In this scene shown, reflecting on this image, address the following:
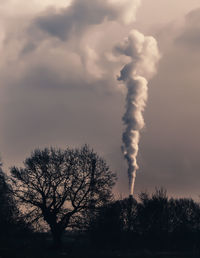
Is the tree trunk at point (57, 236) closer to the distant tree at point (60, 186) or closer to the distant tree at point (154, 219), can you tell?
the distant tree at point (60, 186)

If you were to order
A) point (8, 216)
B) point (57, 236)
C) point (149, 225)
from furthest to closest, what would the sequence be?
point (149, 225), point (57, 236), point (8, 216)

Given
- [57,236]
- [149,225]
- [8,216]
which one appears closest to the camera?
[8,216]

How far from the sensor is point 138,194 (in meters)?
82.6

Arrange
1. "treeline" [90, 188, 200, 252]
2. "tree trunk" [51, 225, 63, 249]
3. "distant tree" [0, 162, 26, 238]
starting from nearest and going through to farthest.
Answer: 1. "distant tree" [0, 162, 26, 238]
2. "tree trunk" [51, 225, 63, 249]
3. "treeline" [90, 188, 200, 252]

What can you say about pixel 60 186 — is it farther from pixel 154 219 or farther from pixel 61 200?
pixel 154 219

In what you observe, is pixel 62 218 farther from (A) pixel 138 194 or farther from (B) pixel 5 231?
(A) pixel 138 194

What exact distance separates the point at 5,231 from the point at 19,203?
4.31m

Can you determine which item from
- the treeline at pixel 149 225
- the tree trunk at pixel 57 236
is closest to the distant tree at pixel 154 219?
the treeline at pixel 149 225

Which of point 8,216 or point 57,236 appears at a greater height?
point 8,216

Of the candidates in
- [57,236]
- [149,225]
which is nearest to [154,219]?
[149,225]

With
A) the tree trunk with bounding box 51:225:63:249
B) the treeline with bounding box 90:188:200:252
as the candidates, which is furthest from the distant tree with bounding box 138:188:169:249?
the tree trunk with bounding box 51:225:63:249

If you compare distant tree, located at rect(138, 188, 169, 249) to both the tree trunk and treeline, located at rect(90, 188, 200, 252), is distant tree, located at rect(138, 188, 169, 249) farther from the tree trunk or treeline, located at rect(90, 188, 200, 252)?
the tree trunk

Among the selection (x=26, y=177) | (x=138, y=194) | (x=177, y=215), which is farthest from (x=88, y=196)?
(x=177, y=215)

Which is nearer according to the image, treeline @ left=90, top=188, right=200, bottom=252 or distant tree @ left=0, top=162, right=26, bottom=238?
distant tree @ left=0, top=162, right=26, bottom=238
